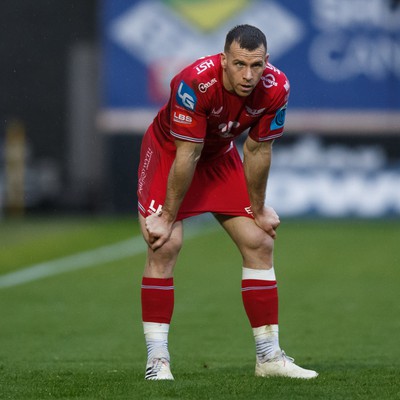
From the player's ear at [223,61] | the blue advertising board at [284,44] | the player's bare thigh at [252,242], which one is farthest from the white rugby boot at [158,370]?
the blue advertising board at [284,44]

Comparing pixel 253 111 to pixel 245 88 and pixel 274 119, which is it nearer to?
pixel 274 119

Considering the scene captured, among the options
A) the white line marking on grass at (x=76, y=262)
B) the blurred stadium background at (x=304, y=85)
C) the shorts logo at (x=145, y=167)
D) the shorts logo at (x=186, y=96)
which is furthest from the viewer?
the blurred stadium background at (x=304, y=85)

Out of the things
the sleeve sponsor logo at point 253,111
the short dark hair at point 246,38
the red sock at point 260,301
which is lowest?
the red sock at point 260,301

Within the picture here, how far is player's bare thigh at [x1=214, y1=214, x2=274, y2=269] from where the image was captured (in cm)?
708

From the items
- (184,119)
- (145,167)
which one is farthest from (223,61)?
(145,167)

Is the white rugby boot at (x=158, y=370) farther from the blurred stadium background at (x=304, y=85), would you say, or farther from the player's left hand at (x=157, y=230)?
the blurred stadium background at (x=304, y=85)

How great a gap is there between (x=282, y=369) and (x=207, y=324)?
3016mm

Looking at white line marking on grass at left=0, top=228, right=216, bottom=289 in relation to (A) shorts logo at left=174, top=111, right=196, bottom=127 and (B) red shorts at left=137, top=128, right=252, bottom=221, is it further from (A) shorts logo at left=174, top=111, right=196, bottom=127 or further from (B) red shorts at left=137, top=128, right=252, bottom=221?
(A) shorts logo at left=174, top=111, right=196, bottom=127

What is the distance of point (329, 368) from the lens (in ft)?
24.0

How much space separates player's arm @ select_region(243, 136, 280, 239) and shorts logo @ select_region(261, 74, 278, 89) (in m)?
0.37

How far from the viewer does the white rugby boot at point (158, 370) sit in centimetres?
677

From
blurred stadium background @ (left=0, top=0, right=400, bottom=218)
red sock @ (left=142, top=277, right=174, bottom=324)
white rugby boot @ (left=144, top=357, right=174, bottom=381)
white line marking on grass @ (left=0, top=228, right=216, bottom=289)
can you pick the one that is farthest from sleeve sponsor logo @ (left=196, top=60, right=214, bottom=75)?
blurred stadium background @ (left=0, top=0, right=400, bottom=218)

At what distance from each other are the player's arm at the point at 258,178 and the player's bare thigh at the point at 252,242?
0.16 ft

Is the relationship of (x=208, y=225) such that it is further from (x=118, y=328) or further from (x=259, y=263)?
(x=259, y=263)
